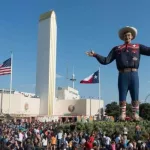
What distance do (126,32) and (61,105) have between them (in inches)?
1674

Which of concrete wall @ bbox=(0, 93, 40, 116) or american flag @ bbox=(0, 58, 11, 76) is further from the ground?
american flag @ bbox=(0, 58, 11, 76)

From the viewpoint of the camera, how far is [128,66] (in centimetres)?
2011

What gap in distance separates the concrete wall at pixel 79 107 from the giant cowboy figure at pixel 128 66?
40.3 metres

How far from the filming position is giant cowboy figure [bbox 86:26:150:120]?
2012 cm

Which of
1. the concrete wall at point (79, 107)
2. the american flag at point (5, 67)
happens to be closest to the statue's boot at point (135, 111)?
the american flag at point (5, 67)

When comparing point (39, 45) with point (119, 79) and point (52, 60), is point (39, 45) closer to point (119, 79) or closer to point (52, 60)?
point (52, 60)

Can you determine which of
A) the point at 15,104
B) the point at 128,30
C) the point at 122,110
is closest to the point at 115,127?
the point at 122,110

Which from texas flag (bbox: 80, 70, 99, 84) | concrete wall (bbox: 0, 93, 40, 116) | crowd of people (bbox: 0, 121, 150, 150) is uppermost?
texas flag (bbox: 80, 70, 99, 84)

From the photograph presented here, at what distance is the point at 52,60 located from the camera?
184ft

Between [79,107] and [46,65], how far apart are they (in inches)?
459

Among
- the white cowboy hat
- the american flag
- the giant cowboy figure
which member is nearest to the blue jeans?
the giant cowboy figure

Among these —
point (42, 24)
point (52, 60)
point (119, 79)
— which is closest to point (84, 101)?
point (52, 60)

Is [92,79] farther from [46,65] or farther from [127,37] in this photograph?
[46,65]

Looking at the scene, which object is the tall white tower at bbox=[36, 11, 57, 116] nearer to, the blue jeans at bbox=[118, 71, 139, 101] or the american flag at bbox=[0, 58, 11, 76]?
the american flag at bbox=[0, 58, 11, 76]
